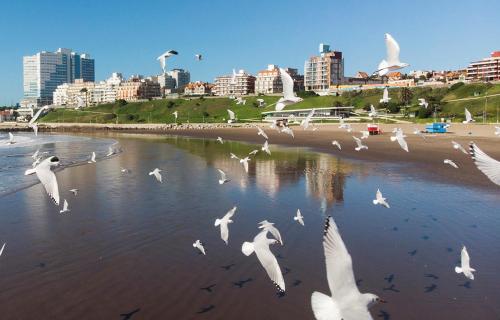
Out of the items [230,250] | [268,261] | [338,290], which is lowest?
[230,250]

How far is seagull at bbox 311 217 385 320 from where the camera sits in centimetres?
460

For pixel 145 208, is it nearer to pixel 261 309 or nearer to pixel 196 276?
pixel 196 276

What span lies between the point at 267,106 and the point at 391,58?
186 ft

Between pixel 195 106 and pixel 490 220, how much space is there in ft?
484

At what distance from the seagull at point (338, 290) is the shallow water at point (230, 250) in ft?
10.9

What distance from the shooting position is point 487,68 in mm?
145375

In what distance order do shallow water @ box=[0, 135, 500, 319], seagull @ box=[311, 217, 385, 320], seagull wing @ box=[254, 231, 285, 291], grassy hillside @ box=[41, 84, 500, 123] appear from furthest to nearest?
grassy hillside @ box=[41, 84, 500, 123] < shallow water @ box=[0, 135, 500, 319] < seagull wing @ box=[254, 231, 285, 291] < seagull @ box=[311, 217, 385, 320]

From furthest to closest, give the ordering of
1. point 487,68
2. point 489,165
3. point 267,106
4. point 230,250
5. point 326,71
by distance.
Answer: point 326,71 < point 487,68 < point 267,106 < point 230,250 < point 489,165

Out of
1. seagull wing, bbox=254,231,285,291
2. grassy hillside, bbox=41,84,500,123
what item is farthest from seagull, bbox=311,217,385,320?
grassy hillside, bbox=41,84,500,123

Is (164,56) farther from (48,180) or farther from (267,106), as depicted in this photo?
(267,106)

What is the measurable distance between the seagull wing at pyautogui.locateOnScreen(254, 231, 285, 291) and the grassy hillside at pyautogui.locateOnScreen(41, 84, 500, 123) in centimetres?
5621

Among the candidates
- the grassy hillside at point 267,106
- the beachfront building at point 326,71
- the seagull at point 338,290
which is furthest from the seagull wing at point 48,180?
the beachfront building at point 326,71

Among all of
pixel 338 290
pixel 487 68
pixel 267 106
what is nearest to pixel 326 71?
pixel 487 68

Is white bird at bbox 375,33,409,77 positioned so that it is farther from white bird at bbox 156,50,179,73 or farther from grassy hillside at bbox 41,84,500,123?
grassy hillside at bbox 41,84,500,123
